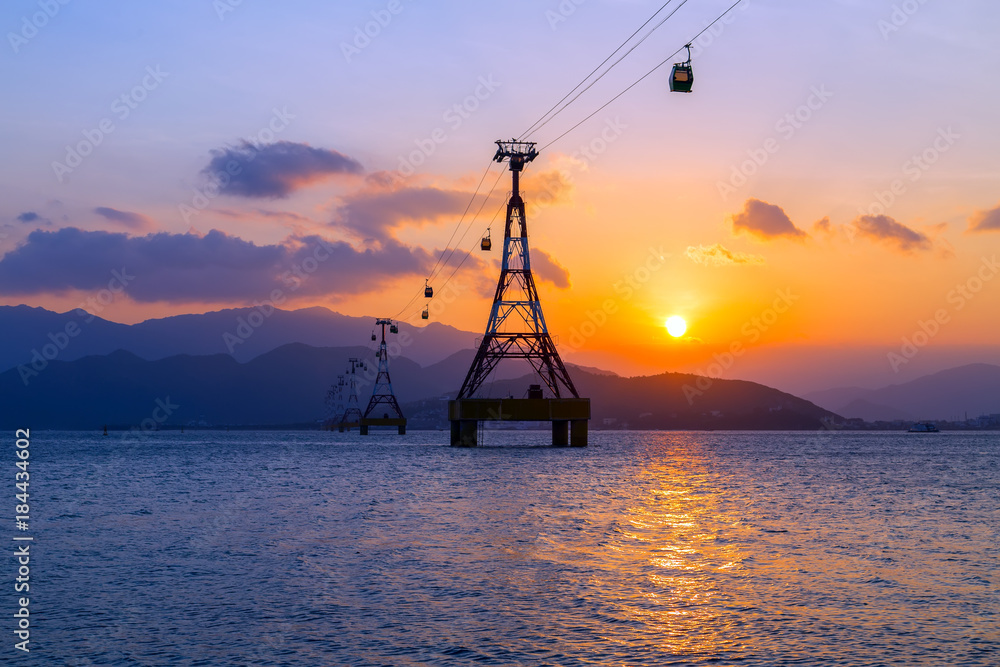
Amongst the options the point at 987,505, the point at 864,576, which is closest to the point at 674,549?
the point at 864,576

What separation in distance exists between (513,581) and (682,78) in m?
16.6

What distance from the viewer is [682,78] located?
29.5m

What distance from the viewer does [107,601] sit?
22297 millimetres

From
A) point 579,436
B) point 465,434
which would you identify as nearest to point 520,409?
point 579,436

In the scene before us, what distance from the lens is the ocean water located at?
17859 mm

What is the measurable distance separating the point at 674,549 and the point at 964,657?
14597 millimetres

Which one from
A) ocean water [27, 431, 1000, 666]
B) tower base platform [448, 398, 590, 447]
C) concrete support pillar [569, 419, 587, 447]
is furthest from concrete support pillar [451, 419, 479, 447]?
ocean water [27, 431, 1000, 666]

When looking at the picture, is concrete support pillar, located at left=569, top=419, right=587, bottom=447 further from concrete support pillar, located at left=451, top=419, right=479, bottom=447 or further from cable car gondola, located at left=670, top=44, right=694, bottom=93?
cable car gondola, located at left=670, top=44, right=694, bottom=93

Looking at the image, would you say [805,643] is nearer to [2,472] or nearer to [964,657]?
[964,657]

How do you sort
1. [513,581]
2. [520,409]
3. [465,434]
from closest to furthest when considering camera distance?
[513,581]
[520,409]
[465,434]

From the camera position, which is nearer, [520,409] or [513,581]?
[513,581]

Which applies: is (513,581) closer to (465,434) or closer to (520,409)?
(520,409)

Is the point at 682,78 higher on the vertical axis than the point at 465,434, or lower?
higher

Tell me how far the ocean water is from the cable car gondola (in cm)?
1499
